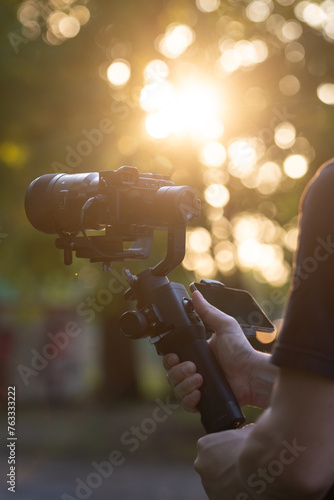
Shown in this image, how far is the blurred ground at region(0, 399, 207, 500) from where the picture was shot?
9422 mm

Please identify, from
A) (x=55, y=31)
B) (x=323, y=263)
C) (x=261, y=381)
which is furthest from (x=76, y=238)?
(x=55, y=31)

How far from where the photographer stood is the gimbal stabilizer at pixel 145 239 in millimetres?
2076

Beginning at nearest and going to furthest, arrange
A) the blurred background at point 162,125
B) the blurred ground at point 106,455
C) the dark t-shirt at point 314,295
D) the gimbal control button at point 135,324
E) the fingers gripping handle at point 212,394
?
the dark t-shirt at point 314,295 < the fingers gripping handle at point 212,394 < the gimbal control button at point 135,324 < the blurred background at point 162,125 < the blurred ground at point 106,455

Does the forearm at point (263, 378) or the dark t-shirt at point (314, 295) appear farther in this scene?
the forearm at point (263, 378)

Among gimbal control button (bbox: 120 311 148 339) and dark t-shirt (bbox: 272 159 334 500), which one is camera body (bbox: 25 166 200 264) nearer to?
gimbal control button (bbox: 120 311 148 339)

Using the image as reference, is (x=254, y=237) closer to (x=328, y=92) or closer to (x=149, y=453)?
(x=328, y=92)

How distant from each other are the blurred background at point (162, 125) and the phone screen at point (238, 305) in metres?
6.11

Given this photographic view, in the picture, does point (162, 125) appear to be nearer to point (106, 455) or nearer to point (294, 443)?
point (106, 455)

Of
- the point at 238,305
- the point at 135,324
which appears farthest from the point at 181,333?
the point at 238,305

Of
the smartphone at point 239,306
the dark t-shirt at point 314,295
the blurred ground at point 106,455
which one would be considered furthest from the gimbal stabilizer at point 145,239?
the blurred ground at point 106,455

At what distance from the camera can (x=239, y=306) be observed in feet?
7.59

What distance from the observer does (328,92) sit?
9.58 meters

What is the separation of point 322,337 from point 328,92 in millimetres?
8733

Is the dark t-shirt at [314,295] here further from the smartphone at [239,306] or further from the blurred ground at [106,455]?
the blurred ground at [106,455]
